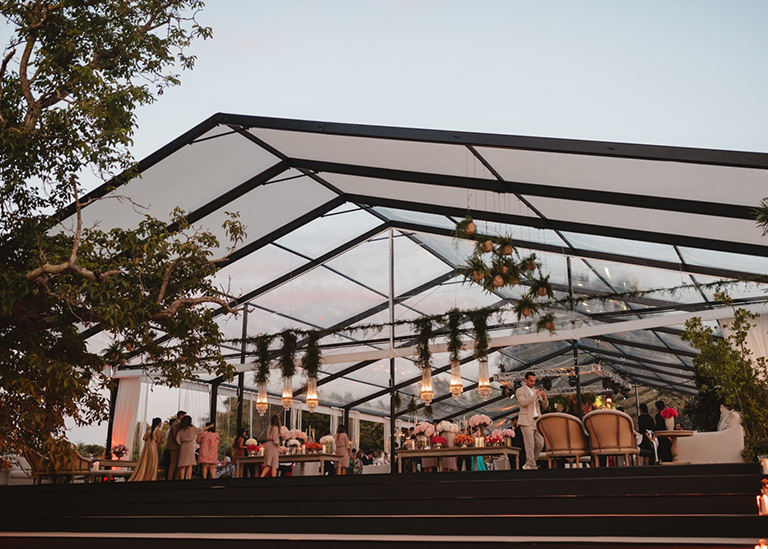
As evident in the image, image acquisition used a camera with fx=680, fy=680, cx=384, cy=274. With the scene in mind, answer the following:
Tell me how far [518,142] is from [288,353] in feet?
26.1

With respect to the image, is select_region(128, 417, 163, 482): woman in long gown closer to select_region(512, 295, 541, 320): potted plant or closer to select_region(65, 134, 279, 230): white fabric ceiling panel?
select_region(65, 134, 279, 230): white fabric ceiling panel

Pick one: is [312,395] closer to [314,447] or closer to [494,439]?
→ [314,447]

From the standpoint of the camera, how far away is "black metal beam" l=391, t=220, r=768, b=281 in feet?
36.6

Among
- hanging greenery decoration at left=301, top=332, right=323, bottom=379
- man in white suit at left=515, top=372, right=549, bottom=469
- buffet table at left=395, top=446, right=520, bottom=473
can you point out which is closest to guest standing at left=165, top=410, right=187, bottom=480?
hanging greenery decoration at left=301, top=332, right=323, bottom=379

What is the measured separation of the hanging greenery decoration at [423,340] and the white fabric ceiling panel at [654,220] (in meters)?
3.40

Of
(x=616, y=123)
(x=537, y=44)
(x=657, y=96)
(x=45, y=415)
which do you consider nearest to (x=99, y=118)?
(x=45, y=415)

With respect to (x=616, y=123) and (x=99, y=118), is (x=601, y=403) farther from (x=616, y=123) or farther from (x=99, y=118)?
(x=616, y=123)

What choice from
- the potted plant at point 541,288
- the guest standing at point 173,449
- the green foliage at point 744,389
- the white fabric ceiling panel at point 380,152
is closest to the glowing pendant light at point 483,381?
the potted plant at point 541,288

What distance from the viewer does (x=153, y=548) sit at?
6.16m

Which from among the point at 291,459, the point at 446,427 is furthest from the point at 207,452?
the point at 446,427

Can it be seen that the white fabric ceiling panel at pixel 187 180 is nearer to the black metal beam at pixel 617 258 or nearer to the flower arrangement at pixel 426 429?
the black metal beam at pixel 617 258

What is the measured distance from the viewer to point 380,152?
34.8ft

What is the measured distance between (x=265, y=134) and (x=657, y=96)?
31.4 ft

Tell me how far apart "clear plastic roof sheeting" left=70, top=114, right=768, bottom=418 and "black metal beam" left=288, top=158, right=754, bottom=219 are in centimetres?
2
